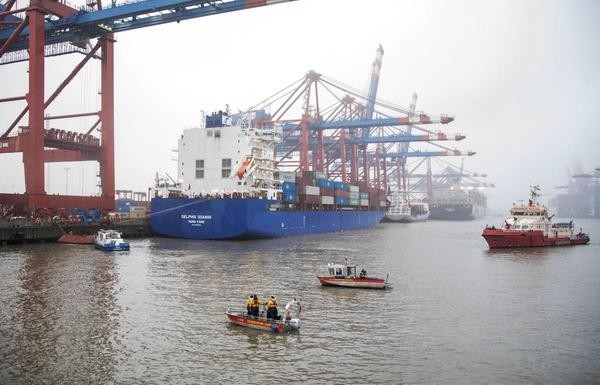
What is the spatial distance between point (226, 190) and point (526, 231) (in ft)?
124

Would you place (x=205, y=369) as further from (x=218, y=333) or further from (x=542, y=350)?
(x=542, y=350)

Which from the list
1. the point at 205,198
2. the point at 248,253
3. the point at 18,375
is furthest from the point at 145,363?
the point at 205,198

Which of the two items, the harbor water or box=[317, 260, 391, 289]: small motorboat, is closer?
the harbor water

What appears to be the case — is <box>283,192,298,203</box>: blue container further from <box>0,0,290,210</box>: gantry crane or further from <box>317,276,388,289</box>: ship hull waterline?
<box>317,276,388,289</box>: ship hull waterline

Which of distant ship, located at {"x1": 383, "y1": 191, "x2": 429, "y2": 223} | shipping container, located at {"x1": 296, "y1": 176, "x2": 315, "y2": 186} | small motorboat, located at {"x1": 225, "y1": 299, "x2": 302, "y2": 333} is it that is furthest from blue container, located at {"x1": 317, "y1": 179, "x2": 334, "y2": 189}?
distant ship, located at {"x1": 383, "y1": 191, "x2": 429, "y2": 223}

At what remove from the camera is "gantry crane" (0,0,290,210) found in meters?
56.3

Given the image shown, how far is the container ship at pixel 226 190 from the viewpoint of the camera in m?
60.3

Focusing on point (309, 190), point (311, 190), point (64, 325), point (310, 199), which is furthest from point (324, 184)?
point (64, 325)

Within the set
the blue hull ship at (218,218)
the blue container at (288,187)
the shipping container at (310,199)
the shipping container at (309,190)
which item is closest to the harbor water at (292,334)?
the blue hull ship at (218,218)

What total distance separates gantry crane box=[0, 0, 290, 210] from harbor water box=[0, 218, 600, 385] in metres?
20.1

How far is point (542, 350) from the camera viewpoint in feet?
61.4

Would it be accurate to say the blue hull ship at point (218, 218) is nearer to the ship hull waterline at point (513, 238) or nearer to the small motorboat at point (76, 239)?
the small motorboat at point (76, 239)

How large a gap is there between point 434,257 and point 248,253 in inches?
755

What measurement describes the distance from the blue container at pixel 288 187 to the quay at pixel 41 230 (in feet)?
72.4
